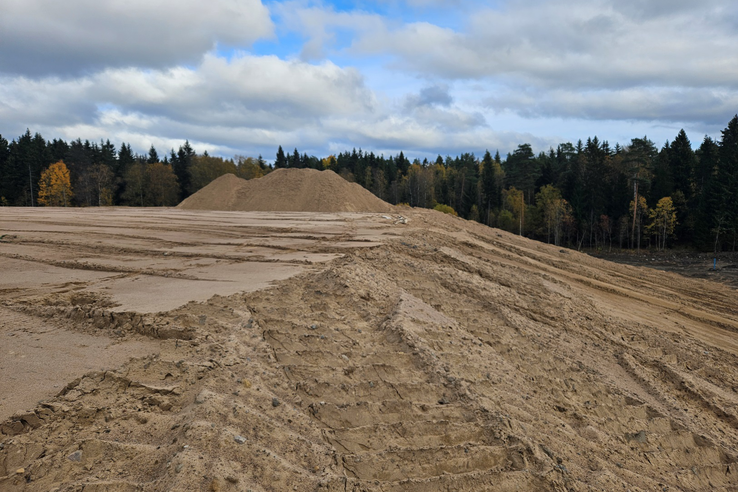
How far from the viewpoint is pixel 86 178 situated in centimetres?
5281

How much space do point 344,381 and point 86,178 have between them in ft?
199

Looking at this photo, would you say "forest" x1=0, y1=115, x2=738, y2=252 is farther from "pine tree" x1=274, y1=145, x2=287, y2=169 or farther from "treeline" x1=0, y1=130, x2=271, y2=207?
"pine tree" x1=274, y1=145, x2=287, y2=169

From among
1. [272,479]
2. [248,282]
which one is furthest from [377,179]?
[272,479]

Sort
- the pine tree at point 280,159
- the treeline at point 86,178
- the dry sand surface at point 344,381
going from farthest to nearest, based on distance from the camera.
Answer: the pine tree at point 280,159 < the treeline at point 86,178 < the dry sand surface at point 344,381

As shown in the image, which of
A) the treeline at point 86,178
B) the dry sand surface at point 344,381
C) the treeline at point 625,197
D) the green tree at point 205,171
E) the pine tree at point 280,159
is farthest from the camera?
the pine tree at point 280,159

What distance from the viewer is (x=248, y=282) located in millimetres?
→ 8906

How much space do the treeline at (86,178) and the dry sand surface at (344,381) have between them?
50.7 m

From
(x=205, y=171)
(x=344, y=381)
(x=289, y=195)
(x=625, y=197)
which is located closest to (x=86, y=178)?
(x=205, y=171)

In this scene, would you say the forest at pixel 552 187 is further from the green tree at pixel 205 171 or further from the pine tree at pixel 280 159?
the pine tree at pixel 280 159

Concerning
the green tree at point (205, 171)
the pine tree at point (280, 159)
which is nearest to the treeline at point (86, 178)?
the green tree at point (205, 171)

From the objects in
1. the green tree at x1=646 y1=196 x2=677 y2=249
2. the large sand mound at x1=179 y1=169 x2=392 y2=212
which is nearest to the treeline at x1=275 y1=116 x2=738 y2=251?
the green tree at x1=646 y1=196 x2=677 y2=249

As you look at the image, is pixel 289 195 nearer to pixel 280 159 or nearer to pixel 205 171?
pixel 205 171

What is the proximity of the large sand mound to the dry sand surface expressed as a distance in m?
21.1

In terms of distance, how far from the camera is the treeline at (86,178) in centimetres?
5375
